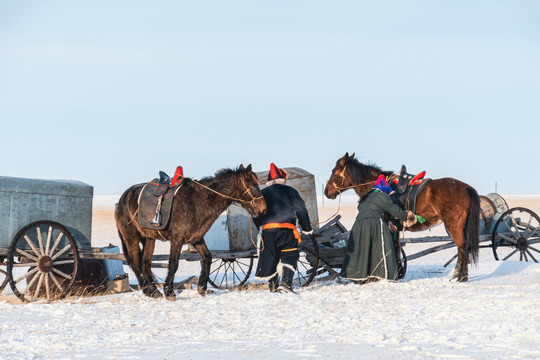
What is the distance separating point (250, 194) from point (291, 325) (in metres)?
2.67

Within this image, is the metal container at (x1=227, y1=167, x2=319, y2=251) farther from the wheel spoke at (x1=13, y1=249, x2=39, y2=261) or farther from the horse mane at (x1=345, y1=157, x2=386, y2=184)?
the wheel spoke at (x1=13, y1=249, x2=39, y2=261)

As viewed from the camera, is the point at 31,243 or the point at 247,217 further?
the point at 247,217

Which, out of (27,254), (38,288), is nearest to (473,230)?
(38,288)

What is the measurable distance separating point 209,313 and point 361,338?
2205 mm

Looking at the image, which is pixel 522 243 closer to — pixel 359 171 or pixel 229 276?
pixel 359 171

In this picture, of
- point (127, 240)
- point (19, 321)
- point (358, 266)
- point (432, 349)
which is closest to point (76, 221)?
point (127, 240)

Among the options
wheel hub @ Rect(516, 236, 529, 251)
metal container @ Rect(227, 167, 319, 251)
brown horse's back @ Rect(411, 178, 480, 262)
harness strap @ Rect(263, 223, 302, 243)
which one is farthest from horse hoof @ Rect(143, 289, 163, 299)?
wheel hub @ Rect(516, 236, 529, 251)

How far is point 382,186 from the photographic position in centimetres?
1146

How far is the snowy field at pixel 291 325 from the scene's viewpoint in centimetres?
615

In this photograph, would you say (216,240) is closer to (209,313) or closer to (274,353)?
(209,313)

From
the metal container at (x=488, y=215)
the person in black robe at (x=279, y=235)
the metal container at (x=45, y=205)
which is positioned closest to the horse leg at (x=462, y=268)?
the person in black robe at (x=279, y=235)

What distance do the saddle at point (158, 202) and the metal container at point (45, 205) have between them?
1149mm

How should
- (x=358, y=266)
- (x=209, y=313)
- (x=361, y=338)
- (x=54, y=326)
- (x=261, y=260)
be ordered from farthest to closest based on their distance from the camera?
(x=358, y=266) → (x=261, y=260) → (x=209, y=313) → (x=54, y=326) → (x=361, y=338)

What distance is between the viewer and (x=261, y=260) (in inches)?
407
